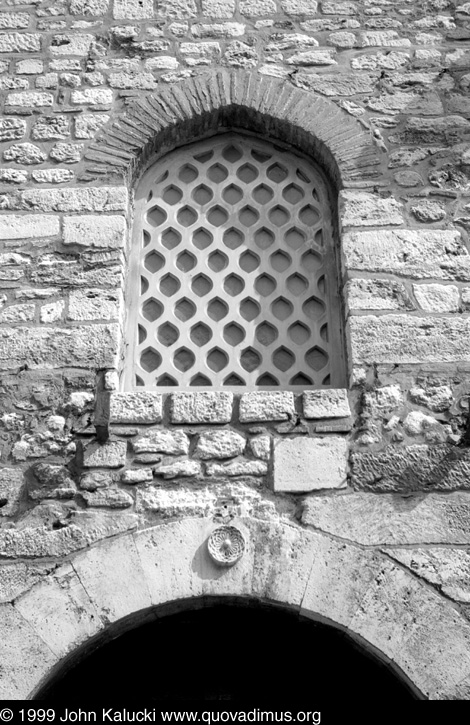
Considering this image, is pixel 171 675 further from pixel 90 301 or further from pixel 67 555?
pixel 90 301

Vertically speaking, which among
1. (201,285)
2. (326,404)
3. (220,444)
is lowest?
(220,444)

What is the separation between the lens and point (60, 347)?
13.4 feet

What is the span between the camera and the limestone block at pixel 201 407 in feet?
12.8

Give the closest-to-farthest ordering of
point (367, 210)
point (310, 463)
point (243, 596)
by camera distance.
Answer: point (243, 596), point (310, 463), point (367, 210)

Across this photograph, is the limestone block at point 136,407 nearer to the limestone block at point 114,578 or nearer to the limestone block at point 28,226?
the limestone block at point 114,578

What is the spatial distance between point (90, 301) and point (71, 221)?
18.2 inches

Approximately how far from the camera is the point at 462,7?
5.01m

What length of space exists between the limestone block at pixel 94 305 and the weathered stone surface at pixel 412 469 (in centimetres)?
129

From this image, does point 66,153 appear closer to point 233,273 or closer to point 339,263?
point 233,273

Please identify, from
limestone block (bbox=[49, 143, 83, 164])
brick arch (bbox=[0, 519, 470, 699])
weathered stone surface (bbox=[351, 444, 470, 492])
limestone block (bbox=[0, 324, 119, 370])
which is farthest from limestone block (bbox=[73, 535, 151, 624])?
limestone block (bbox=[49, 143, 83, 164])

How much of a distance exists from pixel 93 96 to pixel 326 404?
6.86ft

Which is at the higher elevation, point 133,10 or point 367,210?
point 133,10

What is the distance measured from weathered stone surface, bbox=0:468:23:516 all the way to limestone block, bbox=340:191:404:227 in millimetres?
1926

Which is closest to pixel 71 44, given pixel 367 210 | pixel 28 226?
pixel 28 226
